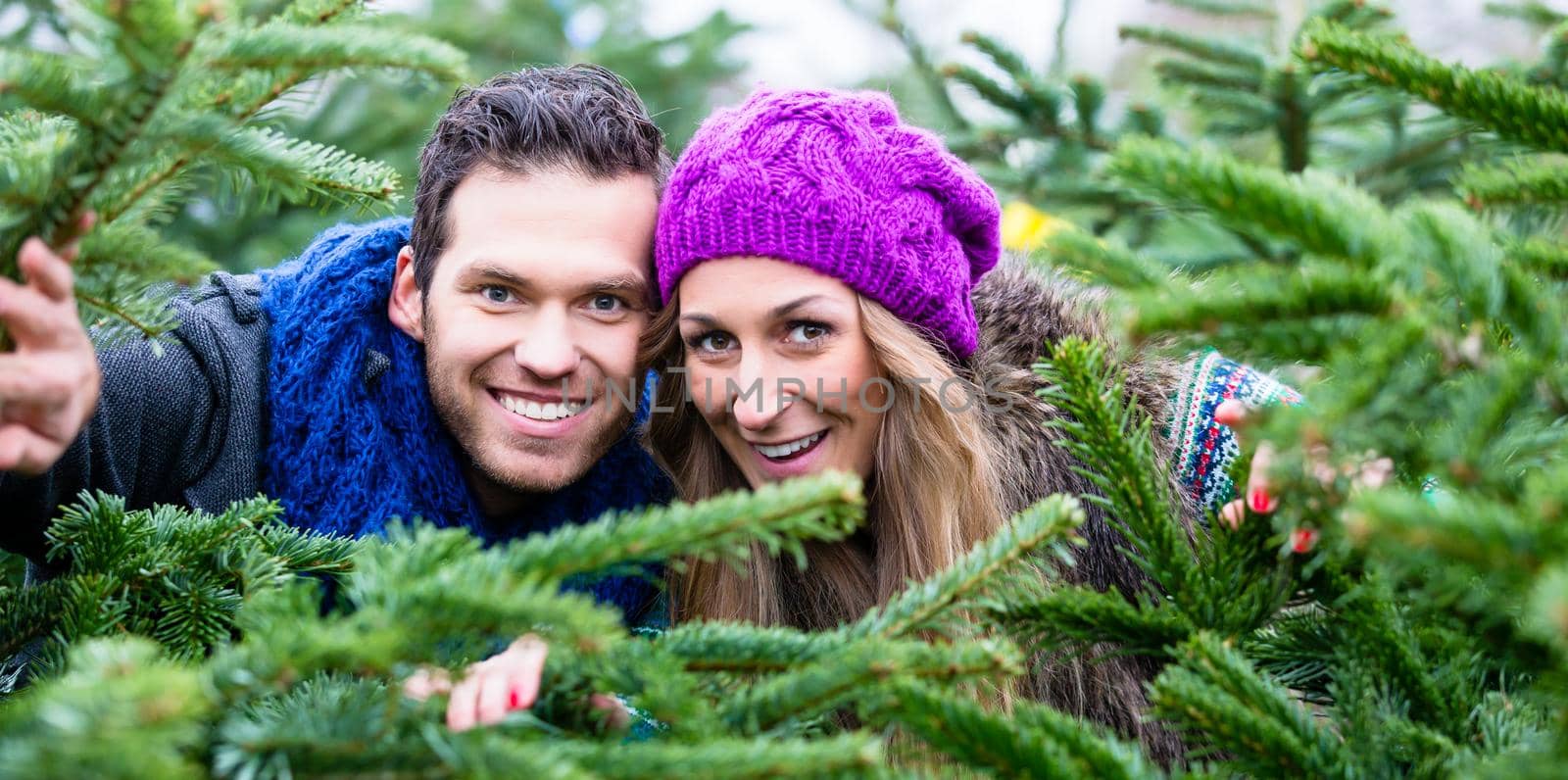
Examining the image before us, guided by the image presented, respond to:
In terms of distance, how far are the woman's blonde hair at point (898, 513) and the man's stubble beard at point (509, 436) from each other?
12.8 inches

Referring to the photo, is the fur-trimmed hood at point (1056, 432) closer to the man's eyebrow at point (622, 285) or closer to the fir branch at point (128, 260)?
the man's eyebrow at point (622, 285)

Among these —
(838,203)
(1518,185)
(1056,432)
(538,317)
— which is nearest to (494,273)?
(538,317)

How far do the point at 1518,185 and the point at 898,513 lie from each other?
5.15 ft

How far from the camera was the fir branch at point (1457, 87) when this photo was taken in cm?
105

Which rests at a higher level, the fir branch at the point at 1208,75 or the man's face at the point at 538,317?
the fir branch at the point at 1208,75

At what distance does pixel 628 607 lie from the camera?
2.60 m

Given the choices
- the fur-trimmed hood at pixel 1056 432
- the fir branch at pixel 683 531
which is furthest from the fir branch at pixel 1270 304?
the fur-trimmed hood at pixel 1056 432

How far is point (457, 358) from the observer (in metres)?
2.70

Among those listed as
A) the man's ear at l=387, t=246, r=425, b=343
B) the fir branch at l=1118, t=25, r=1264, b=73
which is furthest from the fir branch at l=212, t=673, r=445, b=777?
the fir branch at l=1118, t=25, r=1264, b=73

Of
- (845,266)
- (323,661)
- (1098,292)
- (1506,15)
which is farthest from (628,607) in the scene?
(1506,15)

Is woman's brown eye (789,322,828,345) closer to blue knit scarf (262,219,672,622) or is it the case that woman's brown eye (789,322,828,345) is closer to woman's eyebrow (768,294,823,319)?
woman's eyebrow (768,294,823,319)

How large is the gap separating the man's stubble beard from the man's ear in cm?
11

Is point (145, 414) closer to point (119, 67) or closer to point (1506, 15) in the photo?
point (119, 67)

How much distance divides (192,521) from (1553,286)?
54.5 inches
